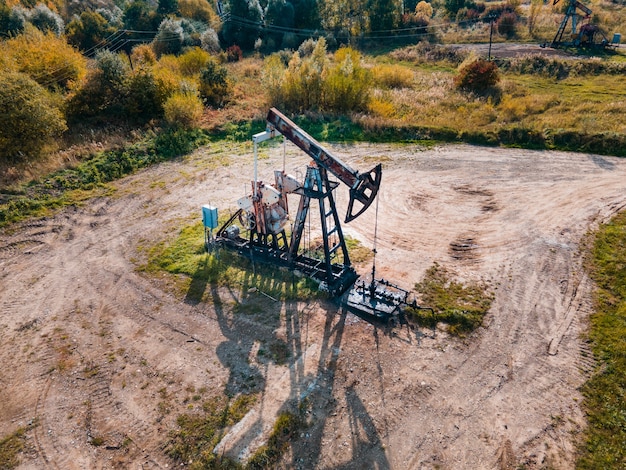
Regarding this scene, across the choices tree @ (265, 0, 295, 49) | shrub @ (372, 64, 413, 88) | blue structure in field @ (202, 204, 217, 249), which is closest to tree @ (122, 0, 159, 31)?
tree @ (265, 0, 295, 49)

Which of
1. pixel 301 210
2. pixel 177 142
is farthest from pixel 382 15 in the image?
pixel 301 210

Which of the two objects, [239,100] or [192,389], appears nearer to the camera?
[192,389]

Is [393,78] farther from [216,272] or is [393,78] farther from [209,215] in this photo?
[216,272]

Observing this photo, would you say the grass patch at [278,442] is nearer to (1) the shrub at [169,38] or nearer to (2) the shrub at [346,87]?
(2) the shrub at [346,87]

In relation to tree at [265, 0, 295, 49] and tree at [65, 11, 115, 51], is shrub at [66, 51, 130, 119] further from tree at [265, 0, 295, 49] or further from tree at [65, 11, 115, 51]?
tree at [265, 0, 295, 49]

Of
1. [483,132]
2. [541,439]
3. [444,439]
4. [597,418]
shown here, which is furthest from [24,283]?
[483,132]

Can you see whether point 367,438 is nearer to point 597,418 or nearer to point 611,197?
point 597,418
